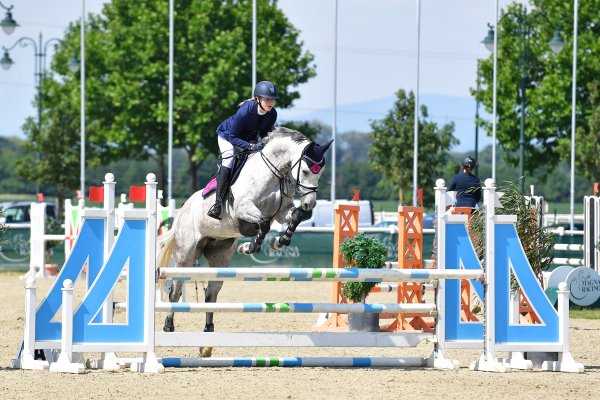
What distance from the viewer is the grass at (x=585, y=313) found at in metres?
13.1

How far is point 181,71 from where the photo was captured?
34875mm

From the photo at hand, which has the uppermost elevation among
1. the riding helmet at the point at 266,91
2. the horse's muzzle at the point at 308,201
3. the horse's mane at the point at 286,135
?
the riding helmet at the point at 266,91

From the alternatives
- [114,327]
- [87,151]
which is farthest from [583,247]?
[87,151]

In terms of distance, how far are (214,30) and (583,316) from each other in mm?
23388

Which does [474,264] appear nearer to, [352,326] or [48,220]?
[352,326]

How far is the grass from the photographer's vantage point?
43.0 ft

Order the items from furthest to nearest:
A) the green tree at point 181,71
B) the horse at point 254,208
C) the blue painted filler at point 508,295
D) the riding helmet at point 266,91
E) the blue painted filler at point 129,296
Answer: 1. the green tree at point 181,71
2. the riding helmet at point 266,91
3. the horse at point 254,208
4. the blue painted filler at point 508,295
5. the blue painted filler at point 129,296

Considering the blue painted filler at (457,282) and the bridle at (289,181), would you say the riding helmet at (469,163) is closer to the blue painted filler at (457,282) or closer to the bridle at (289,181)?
the bridle at (289,181)

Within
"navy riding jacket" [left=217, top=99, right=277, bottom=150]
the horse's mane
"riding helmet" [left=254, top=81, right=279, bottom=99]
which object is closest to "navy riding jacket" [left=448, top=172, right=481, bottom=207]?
"navy riding jacket" [left=217, top=99, right=277, bottom=150]

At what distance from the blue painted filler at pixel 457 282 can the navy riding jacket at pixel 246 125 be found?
1780 mm

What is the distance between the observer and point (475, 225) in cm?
987

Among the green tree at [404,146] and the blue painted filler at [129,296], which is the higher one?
the green tree at [404,146]

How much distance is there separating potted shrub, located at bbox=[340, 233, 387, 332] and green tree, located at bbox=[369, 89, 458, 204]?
31.7 metres

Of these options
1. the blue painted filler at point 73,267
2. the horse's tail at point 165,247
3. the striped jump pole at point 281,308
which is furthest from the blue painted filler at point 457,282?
the horse's tail at point 165,247
